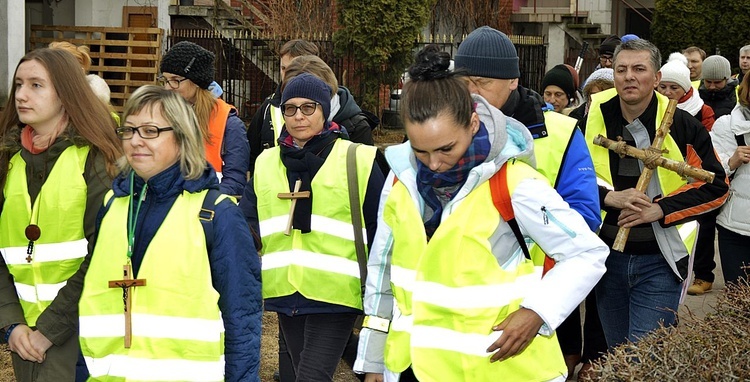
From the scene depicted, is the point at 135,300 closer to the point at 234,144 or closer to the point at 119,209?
the point at 119,209

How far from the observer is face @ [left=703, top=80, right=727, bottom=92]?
10.3m

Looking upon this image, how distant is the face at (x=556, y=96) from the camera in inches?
289

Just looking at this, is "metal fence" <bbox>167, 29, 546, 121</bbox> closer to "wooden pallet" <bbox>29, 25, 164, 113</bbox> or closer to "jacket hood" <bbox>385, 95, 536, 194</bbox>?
"wooden pallet" <bbox>29, 25, 164, 113</bbox>

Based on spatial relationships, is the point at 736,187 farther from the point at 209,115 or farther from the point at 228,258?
the point at 228,258

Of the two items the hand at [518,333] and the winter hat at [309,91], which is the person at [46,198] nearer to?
the winter hat at [309,91]

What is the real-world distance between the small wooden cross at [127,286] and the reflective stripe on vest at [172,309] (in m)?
0.02

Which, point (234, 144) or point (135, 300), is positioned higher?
point (234, 144)

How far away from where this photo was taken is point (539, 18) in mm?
25281

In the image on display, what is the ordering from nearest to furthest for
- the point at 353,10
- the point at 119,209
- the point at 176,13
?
the point at 119,209 → the point at 353,10 → the point at 176,13

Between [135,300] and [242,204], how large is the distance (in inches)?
62.6

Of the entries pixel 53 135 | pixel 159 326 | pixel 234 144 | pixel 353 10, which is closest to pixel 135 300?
pixel 159 326

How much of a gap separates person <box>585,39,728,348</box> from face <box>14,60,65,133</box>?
9.24 feet

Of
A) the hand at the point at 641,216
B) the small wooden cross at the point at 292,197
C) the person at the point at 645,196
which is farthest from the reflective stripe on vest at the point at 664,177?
the small wooden cross at the point at 292,197

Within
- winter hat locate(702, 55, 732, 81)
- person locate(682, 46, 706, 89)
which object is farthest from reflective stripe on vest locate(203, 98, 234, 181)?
person locate(682, 46, 706, 89)
